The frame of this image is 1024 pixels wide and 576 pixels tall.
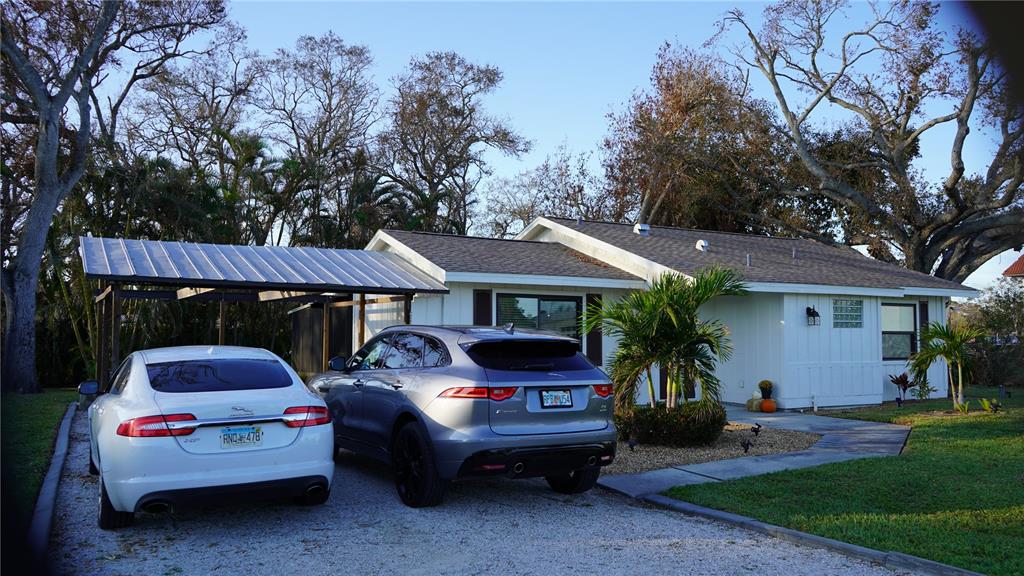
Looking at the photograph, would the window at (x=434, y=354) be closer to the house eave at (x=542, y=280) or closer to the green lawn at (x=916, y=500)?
the green lawn at (x=916, y=500)

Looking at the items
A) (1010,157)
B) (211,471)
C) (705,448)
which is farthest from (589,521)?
(1010,157)

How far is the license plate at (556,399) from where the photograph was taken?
7.09 meters

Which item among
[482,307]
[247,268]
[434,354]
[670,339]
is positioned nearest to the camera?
[434,354]

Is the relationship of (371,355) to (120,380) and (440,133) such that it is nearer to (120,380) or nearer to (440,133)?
(120,380)

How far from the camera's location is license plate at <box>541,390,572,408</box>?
7094mm

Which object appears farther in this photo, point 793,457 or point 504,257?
point 504,257

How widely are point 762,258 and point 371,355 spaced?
1207 cm

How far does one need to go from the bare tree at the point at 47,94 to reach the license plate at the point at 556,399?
1675 centimetres

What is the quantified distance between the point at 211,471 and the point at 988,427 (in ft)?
36.5

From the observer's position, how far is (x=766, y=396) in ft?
50.6

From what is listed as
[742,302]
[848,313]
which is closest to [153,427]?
[742,302]

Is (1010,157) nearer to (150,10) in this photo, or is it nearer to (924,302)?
(924,302)

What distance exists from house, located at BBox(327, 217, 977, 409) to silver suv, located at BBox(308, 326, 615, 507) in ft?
20.9

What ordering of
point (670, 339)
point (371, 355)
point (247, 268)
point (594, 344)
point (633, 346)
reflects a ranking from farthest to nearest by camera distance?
point (594, 344)
point (247, 268)
point (633, 346)
point (670, 339)
point (371, 355)
